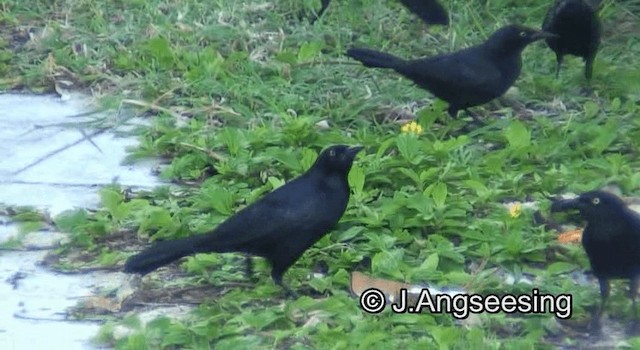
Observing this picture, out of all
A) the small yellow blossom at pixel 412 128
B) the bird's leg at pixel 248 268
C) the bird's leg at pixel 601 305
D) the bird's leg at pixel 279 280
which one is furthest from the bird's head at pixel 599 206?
the small yellow blossom at pixel 412 128

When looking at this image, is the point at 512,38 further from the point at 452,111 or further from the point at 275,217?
the point at 275,217

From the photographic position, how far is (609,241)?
15.8 ft

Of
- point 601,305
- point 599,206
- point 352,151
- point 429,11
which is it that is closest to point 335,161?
point 352,151

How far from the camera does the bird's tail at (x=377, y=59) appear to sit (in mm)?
7047

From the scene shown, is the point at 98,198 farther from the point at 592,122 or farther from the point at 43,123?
the point at 592,122

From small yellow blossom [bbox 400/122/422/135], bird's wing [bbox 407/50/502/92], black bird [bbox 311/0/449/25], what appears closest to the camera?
small yellow blossom [bbox 400/122/422/135]

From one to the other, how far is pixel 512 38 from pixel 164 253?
9.16ft

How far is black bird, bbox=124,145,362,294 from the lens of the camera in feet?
16.1

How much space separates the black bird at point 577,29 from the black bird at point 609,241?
2833 millimetres

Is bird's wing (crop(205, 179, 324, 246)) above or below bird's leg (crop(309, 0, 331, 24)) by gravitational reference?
below

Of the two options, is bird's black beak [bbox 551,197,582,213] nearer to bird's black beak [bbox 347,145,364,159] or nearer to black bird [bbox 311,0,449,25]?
bird's black beak [bbox 347,145,364,159]

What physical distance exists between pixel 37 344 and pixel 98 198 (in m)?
1.52

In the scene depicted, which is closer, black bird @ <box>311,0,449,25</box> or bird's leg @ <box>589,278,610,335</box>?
bird's leg @ <box>589,278,610,335</box>

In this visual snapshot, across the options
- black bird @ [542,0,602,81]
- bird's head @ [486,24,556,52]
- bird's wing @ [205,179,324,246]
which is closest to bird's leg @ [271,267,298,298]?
bird's wing @ [205,179,324,246]
